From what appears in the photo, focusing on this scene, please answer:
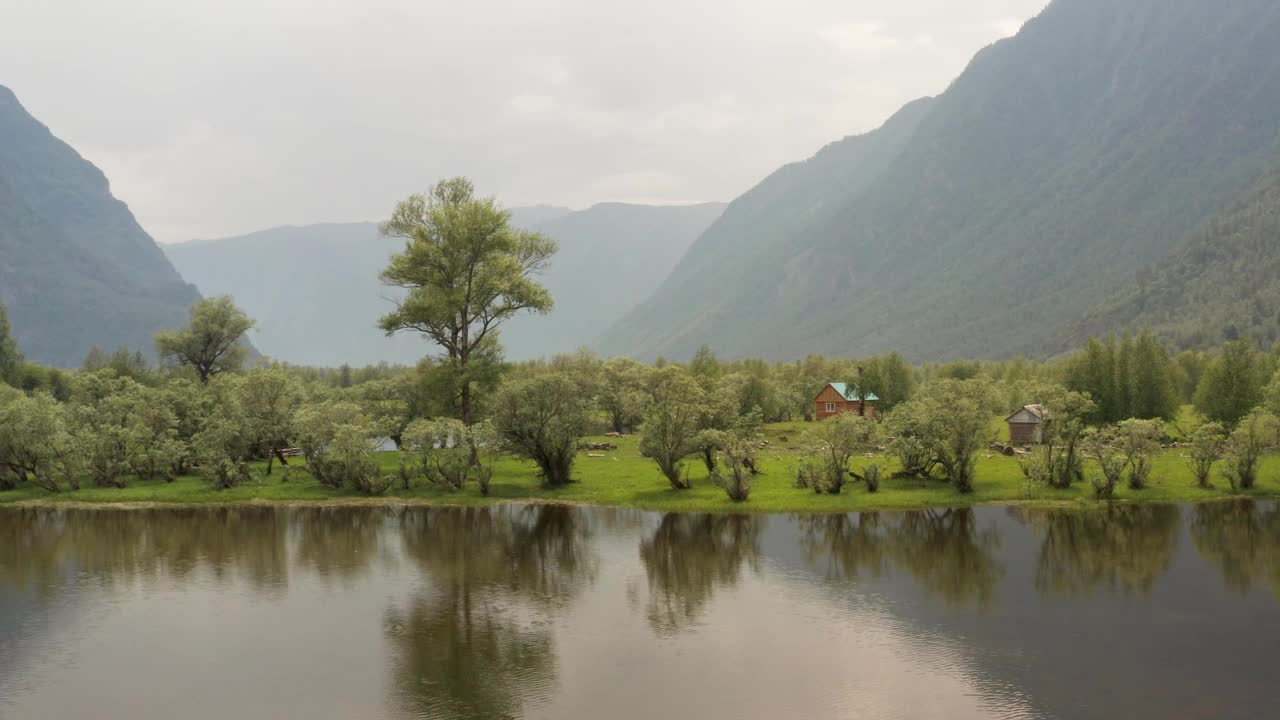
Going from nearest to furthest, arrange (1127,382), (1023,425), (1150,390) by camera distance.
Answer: (1150,390) → (1127,382) → (1023,425)

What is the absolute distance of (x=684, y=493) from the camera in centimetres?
5578

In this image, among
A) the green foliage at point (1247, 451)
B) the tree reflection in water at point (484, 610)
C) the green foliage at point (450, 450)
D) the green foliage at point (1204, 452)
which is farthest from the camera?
the green foliage at point (450, 450)

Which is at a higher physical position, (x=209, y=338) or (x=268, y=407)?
(x=209, y=338)

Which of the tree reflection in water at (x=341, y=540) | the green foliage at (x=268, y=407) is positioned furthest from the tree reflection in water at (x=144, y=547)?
the green foliage at (x=268, y=407)

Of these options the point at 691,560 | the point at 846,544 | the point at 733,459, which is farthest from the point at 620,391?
the point at 691,560

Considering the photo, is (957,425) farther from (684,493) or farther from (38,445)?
(38,445)

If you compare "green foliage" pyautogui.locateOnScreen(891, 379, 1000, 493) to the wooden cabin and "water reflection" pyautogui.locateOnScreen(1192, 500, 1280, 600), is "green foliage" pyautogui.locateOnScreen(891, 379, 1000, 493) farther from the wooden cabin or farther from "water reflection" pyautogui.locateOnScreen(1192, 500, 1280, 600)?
the wooden cabin

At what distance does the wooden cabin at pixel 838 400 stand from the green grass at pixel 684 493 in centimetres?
4615

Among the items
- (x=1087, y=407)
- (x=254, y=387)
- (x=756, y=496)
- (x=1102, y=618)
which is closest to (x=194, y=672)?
(x=1102, y=618)

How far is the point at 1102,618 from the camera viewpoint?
30656mm

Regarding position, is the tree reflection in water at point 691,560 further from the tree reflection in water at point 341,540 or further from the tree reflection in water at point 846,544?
the tree reflection in water at point 341,540

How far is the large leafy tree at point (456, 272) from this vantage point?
6394 cm

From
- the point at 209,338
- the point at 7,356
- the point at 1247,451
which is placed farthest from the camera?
the point at 7,356

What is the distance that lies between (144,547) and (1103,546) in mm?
46281
